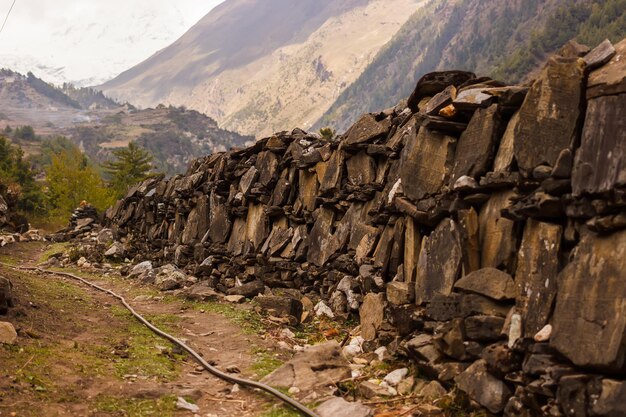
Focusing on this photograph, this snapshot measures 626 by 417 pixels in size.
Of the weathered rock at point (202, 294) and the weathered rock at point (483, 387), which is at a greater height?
the weathered rock at point (483, 387)

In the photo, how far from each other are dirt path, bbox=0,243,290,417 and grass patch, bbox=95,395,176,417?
11 millimetres

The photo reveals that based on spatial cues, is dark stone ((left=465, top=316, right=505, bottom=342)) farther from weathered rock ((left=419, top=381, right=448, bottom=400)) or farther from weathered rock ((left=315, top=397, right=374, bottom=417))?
weathered rock ((left=315, top=397, right=374, bottom=417))

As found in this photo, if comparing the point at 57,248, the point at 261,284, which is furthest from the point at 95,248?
the point at 261,284

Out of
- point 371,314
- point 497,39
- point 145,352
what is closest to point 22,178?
point 145,352

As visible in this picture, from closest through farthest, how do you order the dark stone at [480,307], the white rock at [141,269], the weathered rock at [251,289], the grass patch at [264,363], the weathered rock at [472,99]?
the dark stone at [480,307]
the weathered rock at [472,99]
the grass patch at [264,363]
the weathered rock at [251,289]
the white rock at [141,269]

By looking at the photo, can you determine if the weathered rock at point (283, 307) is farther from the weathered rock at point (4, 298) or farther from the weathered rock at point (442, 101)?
the weathered rock at point (442, 101)

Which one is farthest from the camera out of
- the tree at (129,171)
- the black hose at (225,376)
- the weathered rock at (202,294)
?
the tree at (129,171)

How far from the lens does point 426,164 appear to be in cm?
927

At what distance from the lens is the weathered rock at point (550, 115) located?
6.46m

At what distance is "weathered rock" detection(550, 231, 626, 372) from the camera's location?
5.38m

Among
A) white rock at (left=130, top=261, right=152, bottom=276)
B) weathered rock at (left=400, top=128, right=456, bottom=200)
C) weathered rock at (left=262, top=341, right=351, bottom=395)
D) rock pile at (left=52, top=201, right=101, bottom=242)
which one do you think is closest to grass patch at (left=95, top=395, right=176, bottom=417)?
weathered rock at (left=262, top=341, right=351, bottom=395)

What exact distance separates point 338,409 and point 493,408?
1751 mm

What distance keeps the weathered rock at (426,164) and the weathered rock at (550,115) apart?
1941mm

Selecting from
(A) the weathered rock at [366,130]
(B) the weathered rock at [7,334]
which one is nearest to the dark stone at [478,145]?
(A) the weathered rock at [366,130]
